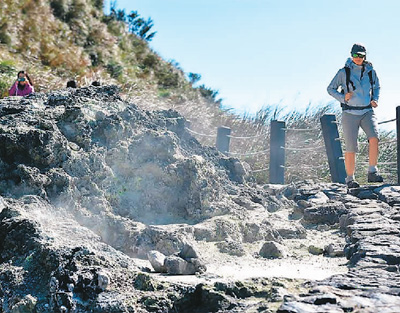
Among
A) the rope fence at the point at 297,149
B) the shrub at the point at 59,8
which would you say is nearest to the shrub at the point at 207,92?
the shrub at the point at 59,8

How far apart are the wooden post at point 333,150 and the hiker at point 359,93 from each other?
1653mm

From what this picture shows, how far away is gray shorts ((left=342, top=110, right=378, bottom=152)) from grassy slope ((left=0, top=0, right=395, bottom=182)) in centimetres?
276

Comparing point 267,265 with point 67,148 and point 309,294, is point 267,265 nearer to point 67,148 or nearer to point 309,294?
point 309,294

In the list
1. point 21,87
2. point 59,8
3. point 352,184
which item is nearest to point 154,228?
point 352,184

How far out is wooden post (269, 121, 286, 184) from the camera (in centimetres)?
1031

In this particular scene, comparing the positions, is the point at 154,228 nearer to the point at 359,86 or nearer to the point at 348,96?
the point at 348,96

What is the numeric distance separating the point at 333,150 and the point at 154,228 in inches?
209

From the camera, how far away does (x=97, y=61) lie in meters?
19.7

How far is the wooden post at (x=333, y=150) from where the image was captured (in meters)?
9.30

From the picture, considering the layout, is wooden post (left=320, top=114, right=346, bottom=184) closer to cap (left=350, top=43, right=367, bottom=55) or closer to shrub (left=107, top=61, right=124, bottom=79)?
cap (left=350, top=43, right=367, bottom=55)

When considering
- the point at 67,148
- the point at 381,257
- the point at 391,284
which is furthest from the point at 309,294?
the point at 67,148

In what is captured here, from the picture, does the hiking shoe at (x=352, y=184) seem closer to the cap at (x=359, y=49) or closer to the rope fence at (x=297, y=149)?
the rope fence at (x=297, y=149)

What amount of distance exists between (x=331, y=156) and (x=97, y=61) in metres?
11.6

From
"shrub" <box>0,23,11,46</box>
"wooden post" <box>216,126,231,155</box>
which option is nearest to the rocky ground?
"wooden post" <box>216,126,231,155</box>
